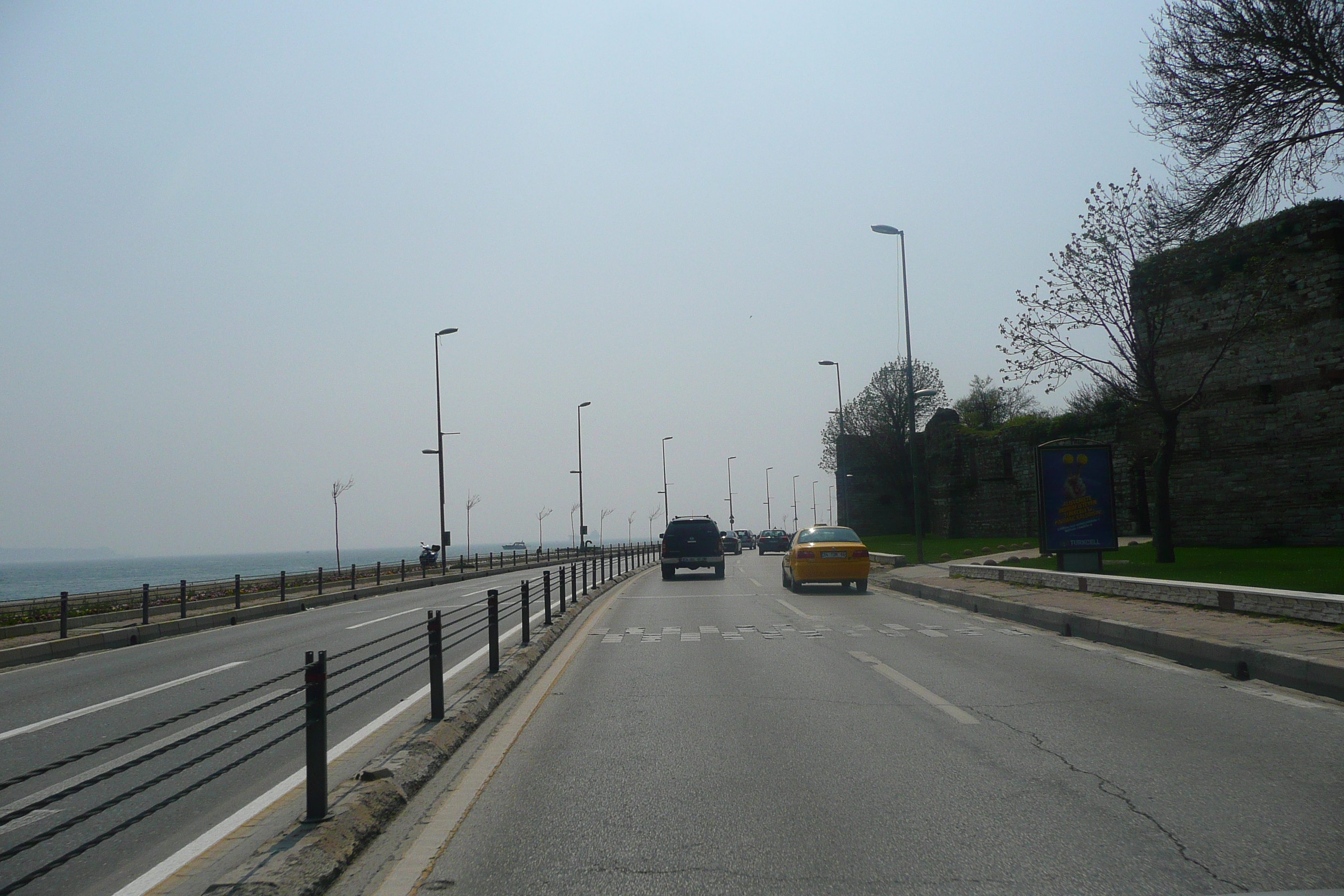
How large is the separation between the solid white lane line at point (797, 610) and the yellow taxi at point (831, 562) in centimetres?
208

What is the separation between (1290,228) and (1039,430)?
980 inches

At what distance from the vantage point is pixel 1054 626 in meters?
13.7

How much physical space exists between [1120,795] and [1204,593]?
9706mm

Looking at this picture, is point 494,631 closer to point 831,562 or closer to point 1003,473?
point 831,562

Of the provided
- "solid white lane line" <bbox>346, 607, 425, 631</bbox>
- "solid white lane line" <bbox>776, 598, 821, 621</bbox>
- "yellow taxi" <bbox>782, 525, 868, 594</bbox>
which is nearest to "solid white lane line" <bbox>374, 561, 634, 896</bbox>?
"solid white lane line" <bbox>776, 598, 821, 621</bbox>

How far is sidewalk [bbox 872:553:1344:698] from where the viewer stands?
27.7 feet

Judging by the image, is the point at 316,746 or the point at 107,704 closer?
the point at 316,746

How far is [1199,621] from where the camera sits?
11.7 m

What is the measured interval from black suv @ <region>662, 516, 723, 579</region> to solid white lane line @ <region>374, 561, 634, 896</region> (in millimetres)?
22259

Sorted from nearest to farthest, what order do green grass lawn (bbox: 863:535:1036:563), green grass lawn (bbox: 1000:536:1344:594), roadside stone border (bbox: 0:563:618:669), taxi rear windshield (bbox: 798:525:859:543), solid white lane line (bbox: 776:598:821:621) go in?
roadside stone border (bbox: 0:563:618:669), green grass lawn (bbox: 1000:536:1344:594), solid white lane line (bbox: 776:598:821:621), taxi rear windshield (bbox: 798:525:859:543), green grass lawn (bbox: 863:535:1036:563)

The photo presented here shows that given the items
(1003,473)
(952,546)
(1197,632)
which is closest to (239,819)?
(1197,632)

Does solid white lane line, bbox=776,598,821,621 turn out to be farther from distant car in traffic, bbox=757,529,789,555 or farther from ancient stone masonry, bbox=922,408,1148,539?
distant car in traffic, bbox=757,529,789,555

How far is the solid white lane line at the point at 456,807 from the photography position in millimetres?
A: 4113

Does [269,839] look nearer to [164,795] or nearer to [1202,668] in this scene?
[164,795]
